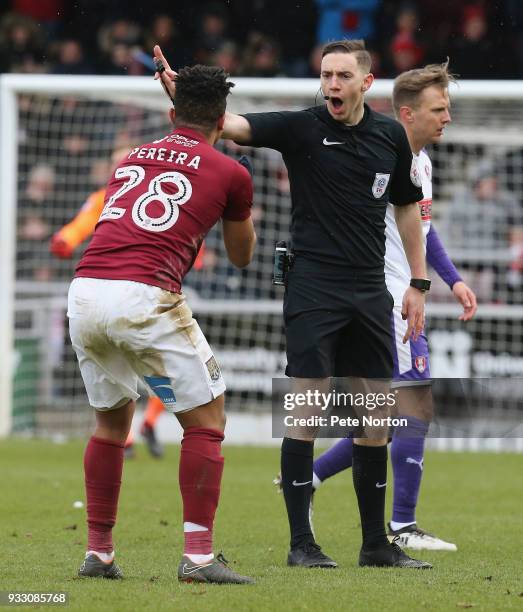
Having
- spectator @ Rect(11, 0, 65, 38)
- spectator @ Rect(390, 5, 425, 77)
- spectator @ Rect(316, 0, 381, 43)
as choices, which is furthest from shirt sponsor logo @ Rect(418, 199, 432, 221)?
spectator @ Rect(11, 0, 65, 38)

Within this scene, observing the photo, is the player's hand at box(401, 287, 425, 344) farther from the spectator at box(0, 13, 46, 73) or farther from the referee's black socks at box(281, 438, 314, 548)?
the spectator at box(0, 13, 46, 73)

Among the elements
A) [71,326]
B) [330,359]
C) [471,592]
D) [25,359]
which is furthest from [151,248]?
[25,359]

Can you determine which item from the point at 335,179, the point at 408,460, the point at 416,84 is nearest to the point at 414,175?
the point at 335,179

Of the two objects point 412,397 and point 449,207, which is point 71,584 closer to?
point 412,397

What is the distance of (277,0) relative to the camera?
1747 cm

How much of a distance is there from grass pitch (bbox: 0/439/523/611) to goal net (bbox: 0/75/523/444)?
191 cm

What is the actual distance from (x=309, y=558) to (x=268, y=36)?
13030 millimetres

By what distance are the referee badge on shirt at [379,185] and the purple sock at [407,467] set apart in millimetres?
1402

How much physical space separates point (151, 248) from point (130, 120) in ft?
32.0

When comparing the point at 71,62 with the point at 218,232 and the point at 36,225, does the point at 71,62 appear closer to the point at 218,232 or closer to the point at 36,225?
the point at 36,225

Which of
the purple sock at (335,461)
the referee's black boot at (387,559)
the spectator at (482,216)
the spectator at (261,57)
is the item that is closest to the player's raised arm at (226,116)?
the referee's black boot at (387,559)

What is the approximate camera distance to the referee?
5555 mm

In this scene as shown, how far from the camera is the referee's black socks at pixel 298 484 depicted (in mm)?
5570

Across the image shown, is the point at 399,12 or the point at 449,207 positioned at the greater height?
the point at 399,12
